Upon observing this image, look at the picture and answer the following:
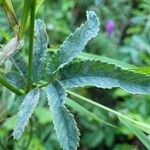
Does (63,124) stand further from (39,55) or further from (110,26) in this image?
(110,26)

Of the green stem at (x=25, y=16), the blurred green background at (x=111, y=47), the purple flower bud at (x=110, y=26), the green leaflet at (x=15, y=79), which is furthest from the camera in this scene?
the purple flower bud at (x=110, y=26)

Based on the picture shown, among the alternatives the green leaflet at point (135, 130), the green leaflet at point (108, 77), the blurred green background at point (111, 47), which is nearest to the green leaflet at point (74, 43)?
the green leaflet at point (108, 77)

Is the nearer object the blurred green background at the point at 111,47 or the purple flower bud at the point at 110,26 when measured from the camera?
the blurred green background at the point at 111,47

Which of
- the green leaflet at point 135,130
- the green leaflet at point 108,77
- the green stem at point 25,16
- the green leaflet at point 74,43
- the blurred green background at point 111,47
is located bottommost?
the blurred green background at point 111,47

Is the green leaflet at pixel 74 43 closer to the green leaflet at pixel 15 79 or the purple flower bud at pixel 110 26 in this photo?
the green leaflet at pixel 15 79

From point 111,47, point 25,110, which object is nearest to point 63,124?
point 25,110

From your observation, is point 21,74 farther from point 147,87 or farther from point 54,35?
point 54,35

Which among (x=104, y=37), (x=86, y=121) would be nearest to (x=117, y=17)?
(x=104, y=37)
